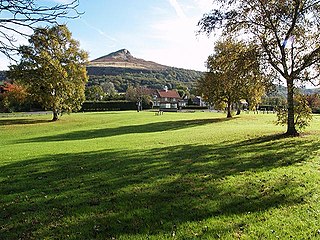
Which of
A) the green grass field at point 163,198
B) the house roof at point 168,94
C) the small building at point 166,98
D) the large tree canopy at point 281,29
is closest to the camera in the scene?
the green grass field at point 163,198

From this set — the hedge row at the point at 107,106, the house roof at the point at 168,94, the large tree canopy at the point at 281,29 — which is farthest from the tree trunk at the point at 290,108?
the house roof at the point at 168,94

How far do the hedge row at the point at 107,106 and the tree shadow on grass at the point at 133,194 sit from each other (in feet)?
265

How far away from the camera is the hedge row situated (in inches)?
3629

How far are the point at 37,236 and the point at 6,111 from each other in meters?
81.2

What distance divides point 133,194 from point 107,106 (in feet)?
294

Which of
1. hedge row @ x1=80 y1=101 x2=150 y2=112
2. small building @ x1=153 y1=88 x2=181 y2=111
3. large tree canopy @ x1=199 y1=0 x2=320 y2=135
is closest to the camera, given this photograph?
large tree canopy @ x1=199 y1=0 x2=320 y2=135

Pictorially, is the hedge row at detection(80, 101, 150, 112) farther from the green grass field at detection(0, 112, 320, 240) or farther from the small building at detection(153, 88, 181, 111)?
the green grass field at detection(0, 112, 320, 240)

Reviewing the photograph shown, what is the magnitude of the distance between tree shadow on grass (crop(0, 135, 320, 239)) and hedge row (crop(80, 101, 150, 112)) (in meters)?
80.8

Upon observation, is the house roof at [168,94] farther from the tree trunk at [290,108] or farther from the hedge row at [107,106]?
the tree trunk at [290,108]

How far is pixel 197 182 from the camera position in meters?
9.00

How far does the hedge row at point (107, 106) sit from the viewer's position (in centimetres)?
9219

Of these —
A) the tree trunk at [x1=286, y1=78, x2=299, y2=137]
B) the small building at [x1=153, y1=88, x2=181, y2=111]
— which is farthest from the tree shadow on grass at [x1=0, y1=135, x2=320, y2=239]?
the small building at [x1=153, y1=88, x2=181, y2=111]

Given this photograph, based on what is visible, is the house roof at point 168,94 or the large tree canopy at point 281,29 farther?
the house roof at point 168,94

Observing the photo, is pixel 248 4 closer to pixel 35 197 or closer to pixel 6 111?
pixel 35 197
